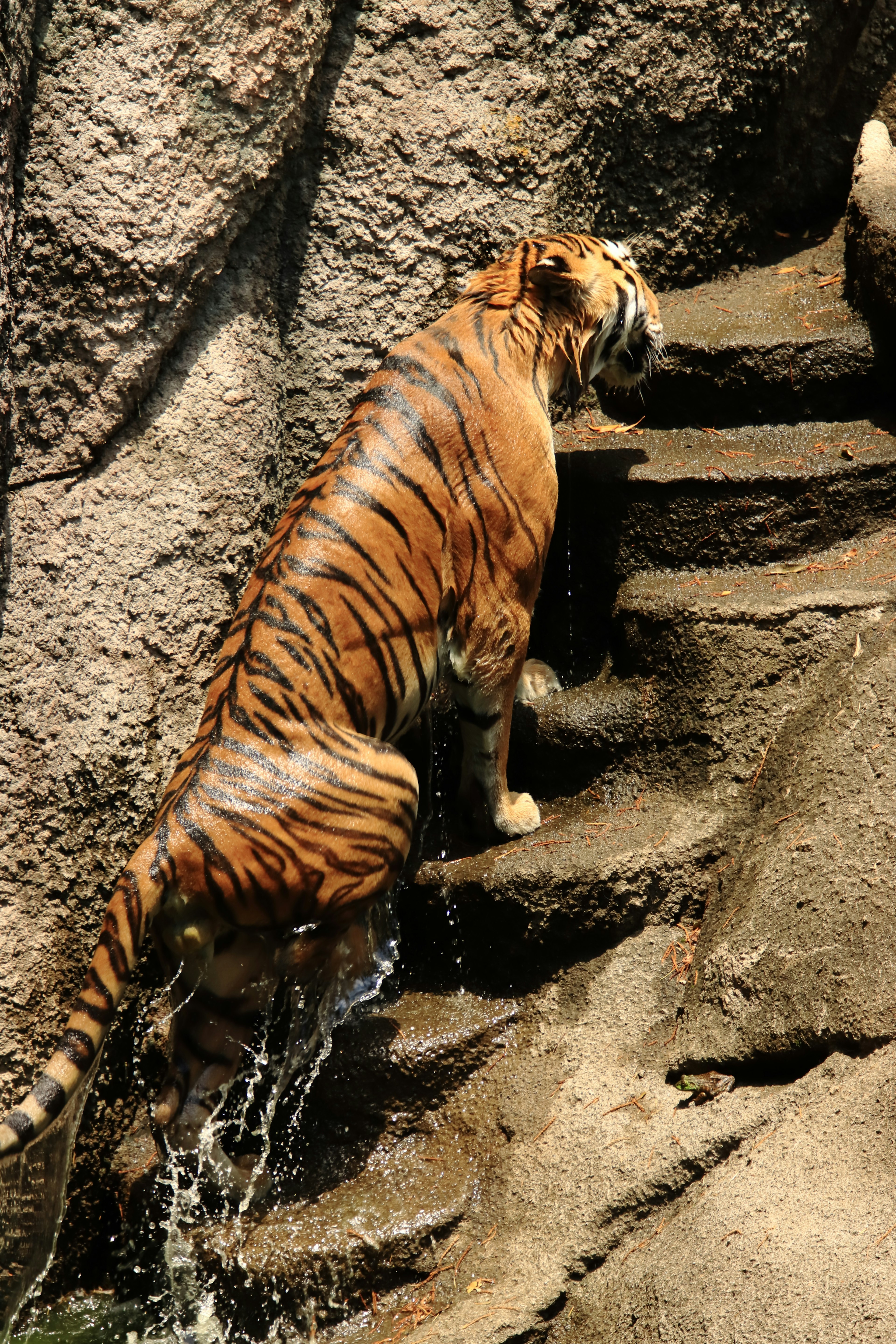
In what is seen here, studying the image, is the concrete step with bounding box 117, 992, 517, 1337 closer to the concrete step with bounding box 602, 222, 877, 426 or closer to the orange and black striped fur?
the orange and black striped fur

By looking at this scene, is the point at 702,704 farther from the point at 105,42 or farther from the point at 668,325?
the point at 105,42

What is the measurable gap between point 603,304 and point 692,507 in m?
0.82

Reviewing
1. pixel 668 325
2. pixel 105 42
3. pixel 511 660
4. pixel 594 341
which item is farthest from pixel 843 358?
pixel 105 42

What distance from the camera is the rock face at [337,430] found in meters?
3.75

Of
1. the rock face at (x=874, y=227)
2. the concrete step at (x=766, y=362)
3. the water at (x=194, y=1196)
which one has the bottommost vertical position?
the water at (x=194, y=1196)

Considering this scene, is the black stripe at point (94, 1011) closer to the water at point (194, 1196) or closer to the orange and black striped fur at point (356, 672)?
the orange and black striped fur at point (356, 672)

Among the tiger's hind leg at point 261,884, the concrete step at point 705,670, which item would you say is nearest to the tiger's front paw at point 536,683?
the concrete step at point 705,670

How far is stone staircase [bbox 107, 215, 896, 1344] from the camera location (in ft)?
11.1

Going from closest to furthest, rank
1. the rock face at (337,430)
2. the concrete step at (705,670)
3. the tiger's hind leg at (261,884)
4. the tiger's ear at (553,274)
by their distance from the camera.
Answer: the tiger's hind leg at (261,884) → the rock face at (337,430) → the concrete step at (705,670) → the tiger's ear at (553,274)

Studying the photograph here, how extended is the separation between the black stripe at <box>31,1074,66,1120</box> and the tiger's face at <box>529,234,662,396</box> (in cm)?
296

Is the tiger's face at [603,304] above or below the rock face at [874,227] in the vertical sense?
below

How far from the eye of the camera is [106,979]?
3.07 meters

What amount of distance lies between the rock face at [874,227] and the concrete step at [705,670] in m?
1.01

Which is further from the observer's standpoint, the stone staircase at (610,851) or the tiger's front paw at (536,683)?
the tiger's front paw at (536,683)
